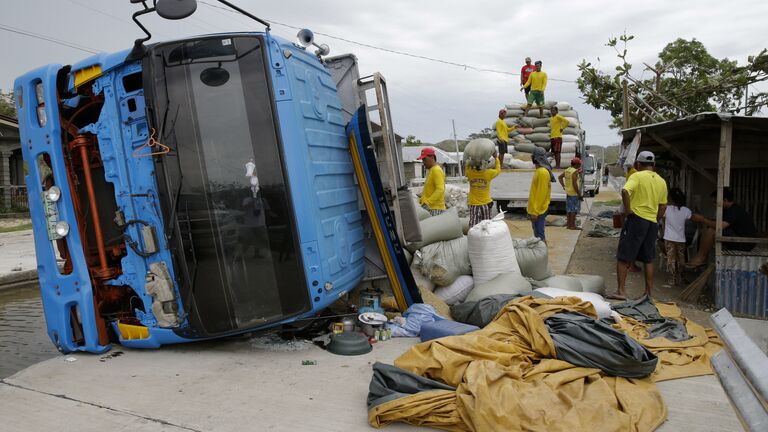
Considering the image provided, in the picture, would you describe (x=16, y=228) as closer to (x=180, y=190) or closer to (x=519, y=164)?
(x=519, y=164)

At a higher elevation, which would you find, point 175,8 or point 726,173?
point 175,8

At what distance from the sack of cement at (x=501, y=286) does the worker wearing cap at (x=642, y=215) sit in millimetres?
1462

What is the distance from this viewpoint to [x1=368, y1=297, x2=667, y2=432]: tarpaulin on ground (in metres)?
2.44

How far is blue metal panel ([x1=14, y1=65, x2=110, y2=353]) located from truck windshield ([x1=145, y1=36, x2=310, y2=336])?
0.79 meters

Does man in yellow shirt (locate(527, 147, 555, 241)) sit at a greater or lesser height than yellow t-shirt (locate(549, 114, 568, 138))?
lesser

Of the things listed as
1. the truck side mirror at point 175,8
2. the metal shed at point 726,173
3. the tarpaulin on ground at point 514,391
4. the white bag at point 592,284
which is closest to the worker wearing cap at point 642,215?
the white bag at point 592,284

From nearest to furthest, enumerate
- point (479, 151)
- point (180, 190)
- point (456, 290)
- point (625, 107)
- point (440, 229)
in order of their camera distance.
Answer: point (180, 190) → point (456, 290) → point (440, 229) → point (479, 151) → point (625, 107)

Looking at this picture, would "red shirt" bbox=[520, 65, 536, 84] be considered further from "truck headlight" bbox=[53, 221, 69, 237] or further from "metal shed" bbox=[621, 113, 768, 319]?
"truck headlight" bbox=[53, 221, 69, 237]

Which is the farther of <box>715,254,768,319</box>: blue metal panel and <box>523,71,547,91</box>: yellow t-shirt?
<box>523,71,547,91</box>: yellow t-shirt

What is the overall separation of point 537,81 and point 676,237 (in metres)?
7.11

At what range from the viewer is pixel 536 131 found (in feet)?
44.8

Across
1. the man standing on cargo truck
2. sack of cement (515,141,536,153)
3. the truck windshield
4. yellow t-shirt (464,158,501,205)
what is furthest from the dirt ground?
sack of cement (515,141,536,153)

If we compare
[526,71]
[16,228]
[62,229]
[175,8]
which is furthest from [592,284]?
[16,228]

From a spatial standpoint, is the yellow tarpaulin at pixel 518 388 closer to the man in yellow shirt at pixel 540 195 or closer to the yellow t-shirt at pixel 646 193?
the yellow t-shirt at pixel 646 193
